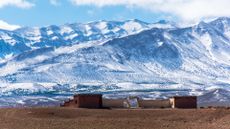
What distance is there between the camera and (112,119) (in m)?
73.7

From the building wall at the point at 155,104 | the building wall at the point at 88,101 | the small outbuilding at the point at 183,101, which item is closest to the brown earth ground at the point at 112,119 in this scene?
the building wall at the point at 88,101

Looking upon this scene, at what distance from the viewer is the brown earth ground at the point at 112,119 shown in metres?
69.2

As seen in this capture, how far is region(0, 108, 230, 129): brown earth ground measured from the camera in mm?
69188

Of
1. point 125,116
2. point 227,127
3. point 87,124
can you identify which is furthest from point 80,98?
point 227,127

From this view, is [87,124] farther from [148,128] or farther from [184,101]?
[184,101]

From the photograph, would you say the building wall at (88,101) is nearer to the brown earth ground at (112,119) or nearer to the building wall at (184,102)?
the brown earth ground at (112,119)

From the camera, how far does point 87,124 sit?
228 feet

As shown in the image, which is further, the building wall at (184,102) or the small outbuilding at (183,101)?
the small outbuilding at (183,101)

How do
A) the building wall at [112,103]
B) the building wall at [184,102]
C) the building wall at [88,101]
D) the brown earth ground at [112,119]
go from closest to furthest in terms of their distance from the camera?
1. the brown earth ground at [112,119]
2. the building wall at [88,101]
3. the building wall at [184,102]
4. the building wall at [112,103]

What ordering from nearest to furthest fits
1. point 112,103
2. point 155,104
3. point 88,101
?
point 88,101
point 112,103
point 155,104

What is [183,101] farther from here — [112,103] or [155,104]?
[112,103]

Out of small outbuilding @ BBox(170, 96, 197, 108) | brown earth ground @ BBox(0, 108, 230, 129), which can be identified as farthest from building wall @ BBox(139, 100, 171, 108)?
brown earth ground @ BBox(0, 108, 230, 129)

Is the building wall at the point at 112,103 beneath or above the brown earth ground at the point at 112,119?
above

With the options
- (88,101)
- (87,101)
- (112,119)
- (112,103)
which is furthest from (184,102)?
(112,119)
